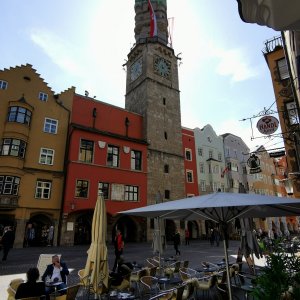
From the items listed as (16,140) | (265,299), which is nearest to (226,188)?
(16,140)

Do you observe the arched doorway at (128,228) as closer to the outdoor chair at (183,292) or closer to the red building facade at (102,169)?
the red building facade at (102,169)

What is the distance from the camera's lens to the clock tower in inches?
1281

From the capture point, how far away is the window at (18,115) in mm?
23297

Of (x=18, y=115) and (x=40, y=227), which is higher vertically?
(x=18, y=115)

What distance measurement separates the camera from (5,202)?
20859mm

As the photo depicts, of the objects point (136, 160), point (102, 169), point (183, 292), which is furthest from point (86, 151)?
point (183, 292)

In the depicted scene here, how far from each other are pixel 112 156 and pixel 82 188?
5.13m

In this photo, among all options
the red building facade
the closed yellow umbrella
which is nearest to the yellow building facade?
the red building facade

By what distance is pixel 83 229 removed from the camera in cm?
2562

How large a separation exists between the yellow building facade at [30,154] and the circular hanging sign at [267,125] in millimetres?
18247

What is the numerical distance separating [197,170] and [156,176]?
373 inches

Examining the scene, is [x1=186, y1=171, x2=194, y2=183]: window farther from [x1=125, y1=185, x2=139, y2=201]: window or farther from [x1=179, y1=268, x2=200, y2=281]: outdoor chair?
[x1=179, y1=268, x2=200, y2=281]: outdoor chair

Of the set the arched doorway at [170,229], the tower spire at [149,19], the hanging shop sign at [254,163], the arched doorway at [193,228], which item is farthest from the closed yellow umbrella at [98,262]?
the tower spire at [149,19]

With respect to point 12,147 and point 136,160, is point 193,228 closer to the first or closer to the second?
point 136,160
